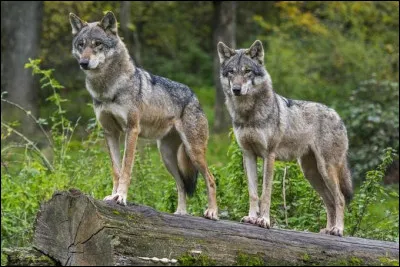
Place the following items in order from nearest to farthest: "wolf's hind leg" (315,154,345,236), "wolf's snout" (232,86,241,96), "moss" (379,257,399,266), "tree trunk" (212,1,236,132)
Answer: "moss" (379,257,399,266) → "wolf's snout" (232,86,241,96) → "wolf's hind leg" (315,154,345,236) → "tree trunk" (212,1,236,132)

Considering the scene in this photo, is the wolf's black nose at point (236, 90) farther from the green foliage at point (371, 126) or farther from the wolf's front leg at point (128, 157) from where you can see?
the green foliage at point (371, 126)

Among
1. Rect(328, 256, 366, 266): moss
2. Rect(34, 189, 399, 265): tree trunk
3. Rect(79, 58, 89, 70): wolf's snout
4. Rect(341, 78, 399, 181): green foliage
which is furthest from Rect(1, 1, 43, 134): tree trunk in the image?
Rect(328, 256, 366, 266): moss

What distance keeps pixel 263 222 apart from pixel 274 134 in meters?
1.09

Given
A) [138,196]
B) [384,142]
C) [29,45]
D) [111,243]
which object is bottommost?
[111,243]

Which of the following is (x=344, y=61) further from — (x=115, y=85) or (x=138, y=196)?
(x=115, y=85)

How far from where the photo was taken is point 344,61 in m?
23.3

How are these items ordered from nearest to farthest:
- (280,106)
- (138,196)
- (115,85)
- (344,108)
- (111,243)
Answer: (111,243) < (115,85) < (280,106) < (138,196) < (344,108)

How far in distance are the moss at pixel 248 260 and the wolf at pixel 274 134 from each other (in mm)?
958

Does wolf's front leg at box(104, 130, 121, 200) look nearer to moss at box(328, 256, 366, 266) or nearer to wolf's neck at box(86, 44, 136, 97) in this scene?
wolf's neck at box(86, 44, 136, 97)

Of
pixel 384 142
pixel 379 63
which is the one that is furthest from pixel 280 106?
pixel 379 63

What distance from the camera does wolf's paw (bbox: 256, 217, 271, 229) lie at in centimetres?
841

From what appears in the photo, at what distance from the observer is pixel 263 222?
845 centimetres

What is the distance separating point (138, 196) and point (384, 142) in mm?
8101

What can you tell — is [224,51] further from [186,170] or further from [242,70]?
[186,170]
